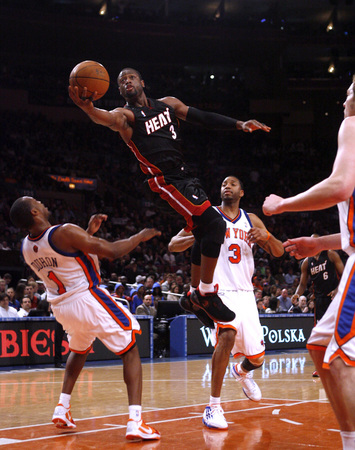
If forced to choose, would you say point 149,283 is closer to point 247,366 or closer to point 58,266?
point 247,366

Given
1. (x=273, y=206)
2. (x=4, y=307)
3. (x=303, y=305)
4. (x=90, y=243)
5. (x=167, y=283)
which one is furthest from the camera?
(x=303, y=305)

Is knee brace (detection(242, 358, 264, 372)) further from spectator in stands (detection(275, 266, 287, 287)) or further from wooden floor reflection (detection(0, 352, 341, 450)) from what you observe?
→ spectator in stands (detection(275, 266, 287, 287))

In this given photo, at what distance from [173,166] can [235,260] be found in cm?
140

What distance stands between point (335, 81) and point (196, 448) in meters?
30.1

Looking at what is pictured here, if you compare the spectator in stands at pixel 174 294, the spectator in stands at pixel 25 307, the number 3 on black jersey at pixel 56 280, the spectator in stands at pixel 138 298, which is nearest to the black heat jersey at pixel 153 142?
the number 3 on black jersey at pixel 56 280

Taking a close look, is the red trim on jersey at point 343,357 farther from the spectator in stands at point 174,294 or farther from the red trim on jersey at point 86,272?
the spectator in stands at point 174,294

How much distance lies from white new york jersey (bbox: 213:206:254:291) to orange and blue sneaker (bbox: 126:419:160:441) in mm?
1938

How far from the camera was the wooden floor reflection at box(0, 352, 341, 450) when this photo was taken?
4.71 metres

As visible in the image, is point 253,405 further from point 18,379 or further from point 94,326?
point 18,379

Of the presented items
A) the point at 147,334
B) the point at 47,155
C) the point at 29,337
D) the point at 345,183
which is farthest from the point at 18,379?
the point at 47,155

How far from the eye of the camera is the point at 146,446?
15.1ft

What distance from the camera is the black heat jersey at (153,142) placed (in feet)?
18.5

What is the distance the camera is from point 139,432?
4.78 metres

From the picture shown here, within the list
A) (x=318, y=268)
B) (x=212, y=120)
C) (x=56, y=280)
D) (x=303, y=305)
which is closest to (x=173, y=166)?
(x=212, y=120)
